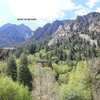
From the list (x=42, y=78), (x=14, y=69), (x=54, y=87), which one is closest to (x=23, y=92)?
(x=54, y=87)

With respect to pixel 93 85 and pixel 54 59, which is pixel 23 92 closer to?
pixel 93 85

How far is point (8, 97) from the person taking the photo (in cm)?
5522

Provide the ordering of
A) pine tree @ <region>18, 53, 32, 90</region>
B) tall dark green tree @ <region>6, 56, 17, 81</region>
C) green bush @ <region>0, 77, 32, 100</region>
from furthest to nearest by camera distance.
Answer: tall dark green tree @ <region>6, 56, 17, 81</region>
pine tree @ <region>18, 53, 32, 90</region>
green bush @ <region>0, 77, 32, 100</region>

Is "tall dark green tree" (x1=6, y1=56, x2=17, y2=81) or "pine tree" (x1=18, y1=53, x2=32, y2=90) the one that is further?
"tall dark green tree" (x1=6, y1=56, x2=17, y2=81)

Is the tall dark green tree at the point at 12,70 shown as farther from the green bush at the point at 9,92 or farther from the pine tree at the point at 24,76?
the green bush at the point at 9,92

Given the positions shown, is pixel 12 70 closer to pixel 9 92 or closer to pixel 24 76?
pixel 24 76

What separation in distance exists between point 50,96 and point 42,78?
486 inches

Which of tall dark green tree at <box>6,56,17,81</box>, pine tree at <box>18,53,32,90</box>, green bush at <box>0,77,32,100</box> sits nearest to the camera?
green bush at <box>0,77,32,100</box>

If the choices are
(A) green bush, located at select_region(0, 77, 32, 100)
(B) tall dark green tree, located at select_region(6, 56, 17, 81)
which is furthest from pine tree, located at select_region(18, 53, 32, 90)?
(A) green bush, located at select_region(0, 77, 32, 100)

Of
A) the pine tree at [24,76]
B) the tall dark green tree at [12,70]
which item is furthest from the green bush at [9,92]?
the tall dark green tree at [12,70]

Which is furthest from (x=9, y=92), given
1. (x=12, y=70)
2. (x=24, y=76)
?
(x=12, y=70)

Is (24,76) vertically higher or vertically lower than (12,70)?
lower

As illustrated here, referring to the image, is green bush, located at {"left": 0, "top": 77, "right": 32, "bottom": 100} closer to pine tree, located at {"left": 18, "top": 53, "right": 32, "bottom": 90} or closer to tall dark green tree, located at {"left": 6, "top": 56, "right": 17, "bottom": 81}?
pine tree, located at {"left": 18, "top": 53, "right": 32, "bottom": 90}

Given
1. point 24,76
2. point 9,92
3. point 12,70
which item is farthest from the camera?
point 12,70
